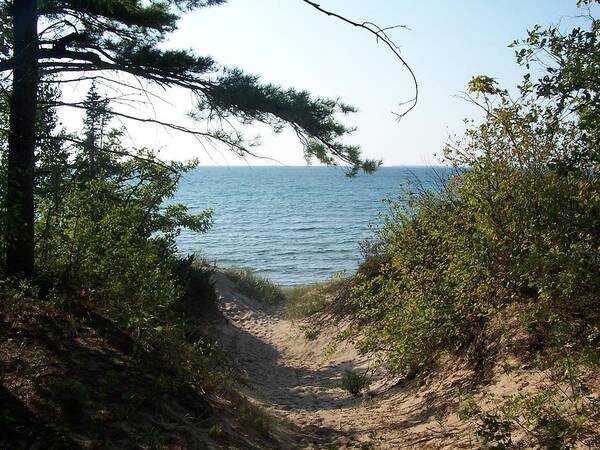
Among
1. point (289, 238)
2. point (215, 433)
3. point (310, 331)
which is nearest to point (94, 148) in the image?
point (215, 433)

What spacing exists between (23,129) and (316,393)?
22.4 ft

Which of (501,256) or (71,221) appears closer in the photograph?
(501,256)

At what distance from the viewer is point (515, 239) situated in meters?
5.41

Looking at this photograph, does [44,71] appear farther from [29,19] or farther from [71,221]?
[71,221]

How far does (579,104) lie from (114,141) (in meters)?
7.41

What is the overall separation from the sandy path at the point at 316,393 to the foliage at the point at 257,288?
1.48m

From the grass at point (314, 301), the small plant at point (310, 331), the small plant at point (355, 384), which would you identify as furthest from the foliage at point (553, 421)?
the grass at point (314, 301)

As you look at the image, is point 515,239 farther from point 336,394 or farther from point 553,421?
point 336,394

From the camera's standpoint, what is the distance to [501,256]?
6.02 meters

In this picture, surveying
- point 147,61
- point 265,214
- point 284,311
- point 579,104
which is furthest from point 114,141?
point 265,214

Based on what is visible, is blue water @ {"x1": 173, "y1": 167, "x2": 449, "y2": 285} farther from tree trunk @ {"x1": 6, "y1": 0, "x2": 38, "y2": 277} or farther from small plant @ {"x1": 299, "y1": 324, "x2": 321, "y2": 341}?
tree trunk @ {"x1": 6, "y1": 0, "x2": 38, "y2": 277}

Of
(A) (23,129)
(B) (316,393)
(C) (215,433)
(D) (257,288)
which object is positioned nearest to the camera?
(C) (215,433)

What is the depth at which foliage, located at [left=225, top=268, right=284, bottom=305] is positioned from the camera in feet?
69.5

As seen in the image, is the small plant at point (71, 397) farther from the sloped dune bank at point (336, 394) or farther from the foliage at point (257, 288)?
the foliage at point (257, 288)
